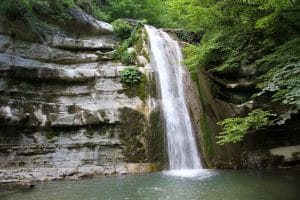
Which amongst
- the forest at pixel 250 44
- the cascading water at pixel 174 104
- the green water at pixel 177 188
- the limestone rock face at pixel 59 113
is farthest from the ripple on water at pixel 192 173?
the forest at pixel 250 44

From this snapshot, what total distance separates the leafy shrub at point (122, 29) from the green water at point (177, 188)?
293 inches

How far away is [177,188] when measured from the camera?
870cm

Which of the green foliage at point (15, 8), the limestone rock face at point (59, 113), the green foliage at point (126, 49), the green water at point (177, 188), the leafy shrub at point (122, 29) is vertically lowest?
the green water at point (177, 188)

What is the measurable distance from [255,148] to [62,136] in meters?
6.57

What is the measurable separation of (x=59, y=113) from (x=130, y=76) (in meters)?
2.96

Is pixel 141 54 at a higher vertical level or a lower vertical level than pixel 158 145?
higher

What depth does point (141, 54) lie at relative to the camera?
1520 centimetres

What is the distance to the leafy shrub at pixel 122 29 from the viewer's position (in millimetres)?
16312

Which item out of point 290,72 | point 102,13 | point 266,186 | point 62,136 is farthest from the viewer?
point 102,13

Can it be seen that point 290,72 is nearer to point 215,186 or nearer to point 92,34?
point 215,186

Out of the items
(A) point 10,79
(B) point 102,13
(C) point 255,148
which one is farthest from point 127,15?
(C) point 255,148

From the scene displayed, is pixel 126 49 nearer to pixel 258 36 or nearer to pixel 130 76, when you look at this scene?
pixel 130 76

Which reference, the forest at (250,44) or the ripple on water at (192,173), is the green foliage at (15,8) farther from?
the ripple on water at (192,173)

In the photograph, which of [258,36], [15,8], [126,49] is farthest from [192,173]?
[15,8]
